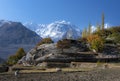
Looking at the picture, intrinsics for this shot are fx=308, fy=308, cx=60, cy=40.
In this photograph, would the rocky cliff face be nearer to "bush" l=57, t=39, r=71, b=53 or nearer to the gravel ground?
"bush" l=57, t=39, r=71, b=53

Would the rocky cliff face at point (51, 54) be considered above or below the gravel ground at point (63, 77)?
above

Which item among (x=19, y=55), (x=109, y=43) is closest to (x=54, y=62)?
(x=109, y=43)

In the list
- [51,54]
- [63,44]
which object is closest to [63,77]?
[51,54]

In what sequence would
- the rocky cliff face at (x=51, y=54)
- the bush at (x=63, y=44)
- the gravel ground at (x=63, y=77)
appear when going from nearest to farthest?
the gravel ground at (x=63, y=77) → the rocky cliff face at (x=51, y=54) → the bush at (x=63, y=44)

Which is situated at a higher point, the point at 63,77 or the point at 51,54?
the point at 51,54

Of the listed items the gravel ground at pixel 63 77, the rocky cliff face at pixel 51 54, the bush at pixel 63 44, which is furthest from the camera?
the bush at pixel 63 44

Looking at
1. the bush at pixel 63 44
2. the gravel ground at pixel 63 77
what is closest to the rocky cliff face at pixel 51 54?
the bush at pixel 63 44

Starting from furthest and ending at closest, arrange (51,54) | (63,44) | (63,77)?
(63,44) < (51,54) < (63,77)

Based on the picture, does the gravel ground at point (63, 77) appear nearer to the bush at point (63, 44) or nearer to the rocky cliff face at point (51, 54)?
the rocky cliff face at point (51, 54)

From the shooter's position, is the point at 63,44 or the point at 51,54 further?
the point at 63,44

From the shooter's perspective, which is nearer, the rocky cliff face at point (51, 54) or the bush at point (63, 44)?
the rocky cliff face at point (51, 54)

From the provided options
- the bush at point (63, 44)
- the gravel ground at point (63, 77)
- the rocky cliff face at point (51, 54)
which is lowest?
the gravel ground at point (63, 77)

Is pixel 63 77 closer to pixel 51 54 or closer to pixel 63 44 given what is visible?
pixel 51 54

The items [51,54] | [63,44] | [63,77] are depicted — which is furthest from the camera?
[63,44]
